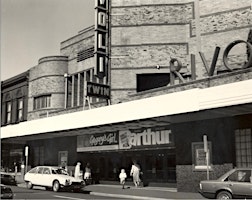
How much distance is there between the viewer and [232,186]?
45.6 feet

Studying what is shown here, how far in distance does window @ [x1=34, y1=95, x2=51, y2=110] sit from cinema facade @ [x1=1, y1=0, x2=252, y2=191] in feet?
0.29

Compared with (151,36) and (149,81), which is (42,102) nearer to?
(149,81)

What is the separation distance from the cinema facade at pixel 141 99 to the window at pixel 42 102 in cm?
9

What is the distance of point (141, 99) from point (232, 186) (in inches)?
286

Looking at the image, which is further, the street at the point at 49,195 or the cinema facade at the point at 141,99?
the cinema facade at the point at 141,99

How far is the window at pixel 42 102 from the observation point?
3279 centimetres

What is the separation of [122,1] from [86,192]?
14.8 meters

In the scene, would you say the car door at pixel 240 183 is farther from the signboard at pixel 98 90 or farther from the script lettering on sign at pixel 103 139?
the signboard at pixel 98 90

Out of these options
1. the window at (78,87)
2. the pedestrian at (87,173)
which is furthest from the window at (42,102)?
the pedestrian at (87,173)

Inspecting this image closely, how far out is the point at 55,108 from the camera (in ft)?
105

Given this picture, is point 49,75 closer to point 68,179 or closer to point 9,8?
point 68,179

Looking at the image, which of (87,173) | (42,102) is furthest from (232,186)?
(42,102)

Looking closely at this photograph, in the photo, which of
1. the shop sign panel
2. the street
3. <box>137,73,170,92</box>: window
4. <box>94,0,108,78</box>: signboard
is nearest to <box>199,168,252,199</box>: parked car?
the street

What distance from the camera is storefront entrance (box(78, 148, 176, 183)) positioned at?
2216 centimetres
